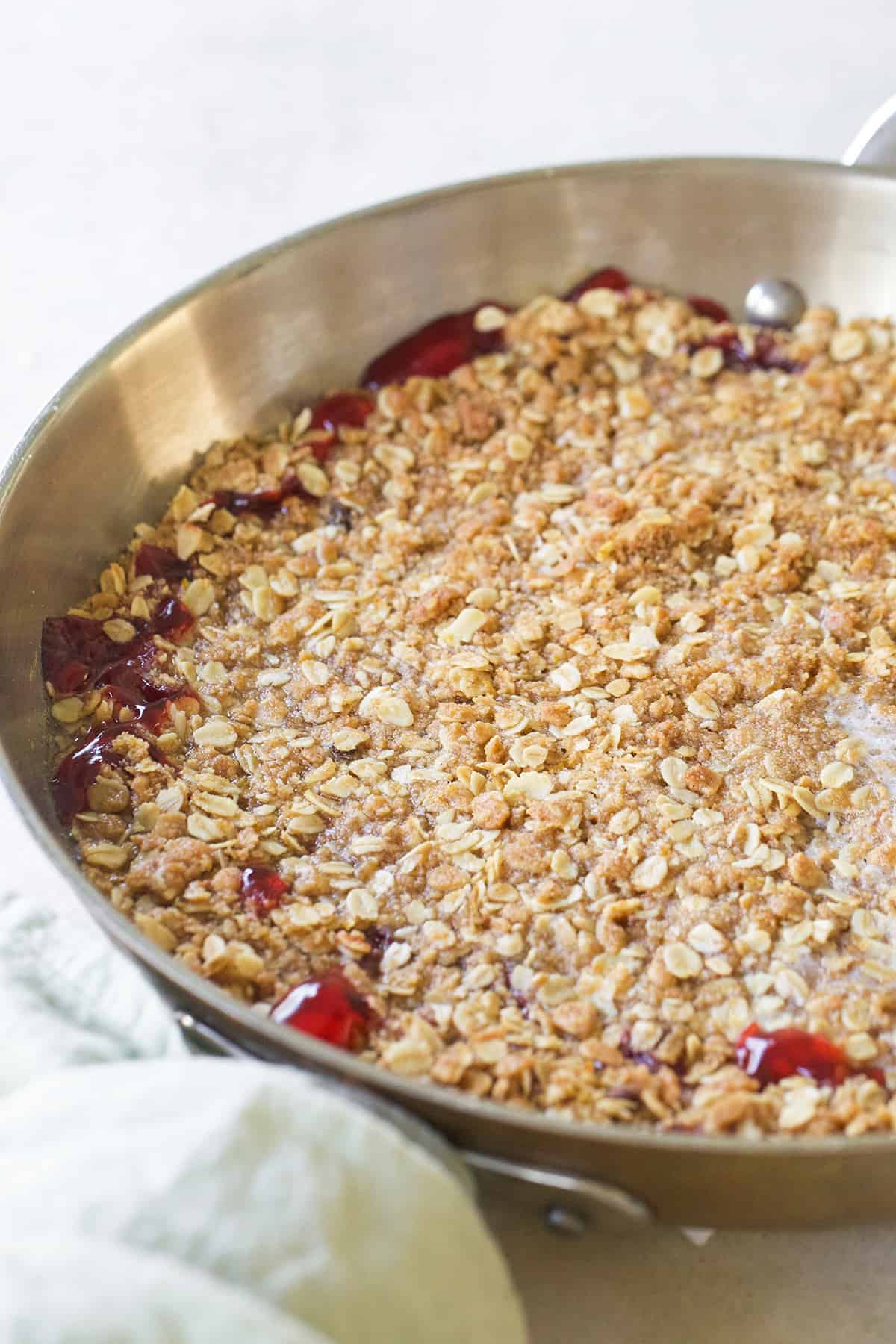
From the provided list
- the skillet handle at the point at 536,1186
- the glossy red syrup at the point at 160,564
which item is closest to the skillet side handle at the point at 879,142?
the glossy red syrup at the point at 160,564

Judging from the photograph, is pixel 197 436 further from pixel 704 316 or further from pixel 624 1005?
pixel 624 1005

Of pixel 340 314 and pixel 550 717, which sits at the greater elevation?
pixel 340 314

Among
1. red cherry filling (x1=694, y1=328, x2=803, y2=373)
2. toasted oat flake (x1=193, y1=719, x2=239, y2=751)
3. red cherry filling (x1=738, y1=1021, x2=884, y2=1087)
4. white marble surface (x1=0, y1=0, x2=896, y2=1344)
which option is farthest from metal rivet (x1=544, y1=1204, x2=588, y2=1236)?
white marble surface (x1=0, y1=0, x2=896, y2=1344)

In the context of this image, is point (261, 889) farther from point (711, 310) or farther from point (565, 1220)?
point (711, 310)

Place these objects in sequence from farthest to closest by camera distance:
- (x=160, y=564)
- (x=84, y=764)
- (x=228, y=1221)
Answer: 1. (x=160, y=564)
2. (x=84, y=764)
3. (x=228, y=1221)

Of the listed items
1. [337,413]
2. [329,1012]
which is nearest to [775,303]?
[337,413]

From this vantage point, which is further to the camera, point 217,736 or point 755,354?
point 755,354

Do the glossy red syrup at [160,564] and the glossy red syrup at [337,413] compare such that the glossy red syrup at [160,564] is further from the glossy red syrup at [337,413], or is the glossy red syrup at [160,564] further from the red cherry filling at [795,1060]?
the red cherry filling at [795,1060]
